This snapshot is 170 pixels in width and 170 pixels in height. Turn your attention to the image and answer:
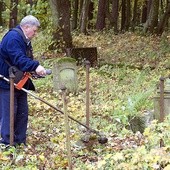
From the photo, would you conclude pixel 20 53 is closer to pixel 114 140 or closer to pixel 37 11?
pixel 114 140

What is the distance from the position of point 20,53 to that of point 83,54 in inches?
384

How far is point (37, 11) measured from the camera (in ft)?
57.9

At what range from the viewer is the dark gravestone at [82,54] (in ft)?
51.7

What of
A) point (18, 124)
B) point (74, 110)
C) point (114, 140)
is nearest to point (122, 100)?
point (74, 110)

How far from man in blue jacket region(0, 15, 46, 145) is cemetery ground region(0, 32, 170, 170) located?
40 cm

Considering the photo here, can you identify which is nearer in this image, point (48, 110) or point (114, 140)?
point (114, 140)

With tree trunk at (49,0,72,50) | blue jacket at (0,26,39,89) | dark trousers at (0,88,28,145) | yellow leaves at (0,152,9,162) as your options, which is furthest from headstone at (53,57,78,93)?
yellow leaves at (0,152,9,162)

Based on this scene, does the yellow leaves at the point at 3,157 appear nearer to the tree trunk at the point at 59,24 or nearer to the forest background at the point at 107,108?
the forest background at the point at 107,108

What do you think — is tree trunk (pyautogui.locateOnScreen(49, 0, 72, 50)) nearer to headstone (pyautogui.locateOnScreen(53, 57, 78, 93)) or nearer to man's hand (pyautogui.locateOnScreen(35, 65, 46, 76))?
headstone (pyautogui.locateOnScreen(53, 57, 78, 93))

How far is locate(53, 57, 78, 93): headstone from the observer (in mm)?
12023

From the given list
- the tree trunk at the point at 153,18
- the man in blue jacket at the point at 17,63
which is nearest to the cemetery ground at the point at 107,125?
the man in blue jacket at the point at 17,63

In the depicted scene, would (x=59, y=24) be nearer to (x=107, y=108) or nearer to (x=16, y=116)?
(x=107, y=108)

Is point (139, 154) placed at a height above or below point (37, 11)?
below

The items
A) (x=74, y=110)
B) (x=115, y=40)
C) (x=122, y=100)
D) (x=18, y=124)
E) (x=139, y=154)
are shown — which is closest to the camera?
(x=139, y=154)
